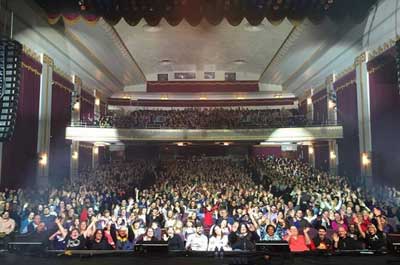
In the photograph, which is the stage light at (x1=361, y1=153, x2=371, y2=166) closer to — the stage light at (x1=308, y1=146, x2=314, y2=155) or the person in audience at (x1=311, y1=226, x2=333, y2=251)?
the stage light at (x1=308, y1=146, x2=314, y2=155)

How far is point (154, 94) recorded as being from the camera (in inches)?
987

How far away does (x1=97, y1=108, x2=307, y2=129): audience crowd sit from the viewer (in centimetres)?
1933

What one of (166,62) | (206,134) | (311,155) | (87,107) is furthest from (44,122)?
(311,155)

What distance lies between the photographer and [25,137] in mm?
12094

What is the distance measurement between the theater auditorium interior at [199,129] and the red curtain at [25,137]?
67 millimetres

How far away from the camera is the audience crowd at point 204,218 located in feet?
19.5

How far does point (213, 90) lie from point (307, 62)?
7894 mm

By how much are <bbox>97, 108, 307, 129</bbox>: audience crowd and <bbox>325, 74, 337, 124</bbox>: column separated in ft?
5.16

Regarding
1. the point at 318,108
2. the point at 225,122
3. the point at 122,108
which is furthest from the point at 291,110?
the point at 122,108

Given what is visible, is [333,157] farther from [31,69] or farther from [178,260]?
[178,260]

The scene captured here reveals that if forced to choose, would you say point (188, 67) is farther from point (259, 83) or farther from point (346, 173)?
point (346, 173)

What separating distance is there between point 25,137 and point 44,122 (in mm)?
1750

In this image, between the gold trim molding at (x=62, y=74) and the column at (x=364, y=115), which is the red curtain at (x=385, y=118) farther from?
the gold trim molding at (x=62, y=74)

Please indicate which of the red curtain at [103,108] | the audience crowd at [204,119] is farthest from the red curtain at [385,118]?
the red curtain at [103,108]
